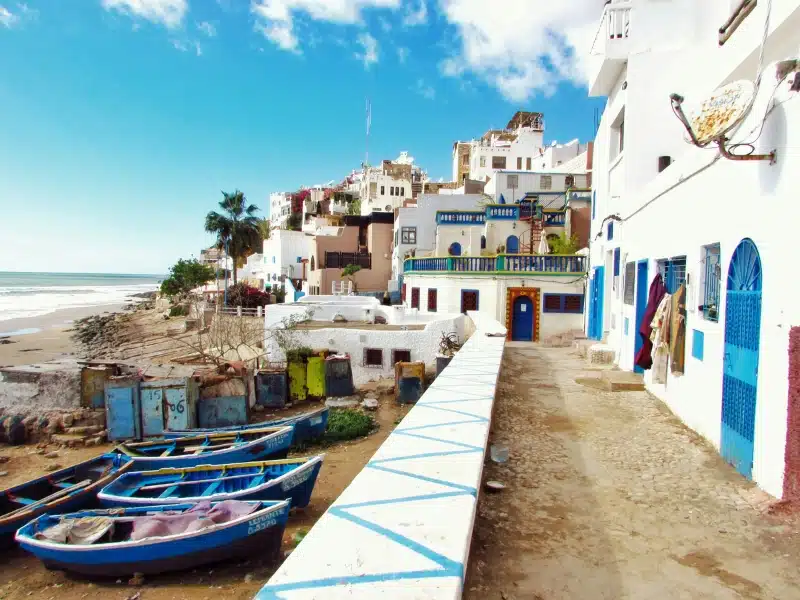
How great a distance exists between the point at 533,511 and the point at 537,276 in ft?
56.5

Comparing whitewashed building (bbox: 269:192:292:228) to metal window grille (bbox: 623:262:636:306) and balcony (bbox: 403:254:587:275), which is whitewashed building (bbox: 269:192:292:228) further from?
metal window grille (bbox: 623:262:636:306)

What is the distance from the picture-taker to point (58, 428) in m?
14.0

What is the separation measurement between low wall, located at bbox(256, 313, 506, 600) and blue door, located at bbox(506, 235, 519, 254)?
22.8m

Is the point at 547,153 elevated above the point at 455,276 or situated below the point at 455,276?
above

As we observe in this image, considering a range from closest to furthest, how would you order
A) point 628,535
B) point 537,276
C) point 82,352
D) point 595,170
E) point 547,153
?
point 628,535
point 595,170
point 537,276
point 82,352
point 547,153

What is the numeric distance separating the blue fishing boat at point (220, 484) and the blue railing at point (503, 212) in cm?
2075

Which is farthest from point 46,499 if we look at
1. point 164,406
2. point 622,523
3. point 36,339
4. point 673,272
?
point 36,339

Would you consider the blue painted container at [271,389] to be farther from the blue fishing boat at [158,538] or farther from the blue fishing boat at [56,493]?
the blue fishing boat at [158,538]

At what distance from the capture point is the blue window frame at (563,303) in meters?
20.7

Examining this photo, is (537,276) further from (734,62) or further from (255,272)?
(255,272)

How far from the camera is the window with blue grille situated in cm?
645

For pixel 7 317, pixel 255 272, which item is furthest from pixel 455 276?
pixel 7 317

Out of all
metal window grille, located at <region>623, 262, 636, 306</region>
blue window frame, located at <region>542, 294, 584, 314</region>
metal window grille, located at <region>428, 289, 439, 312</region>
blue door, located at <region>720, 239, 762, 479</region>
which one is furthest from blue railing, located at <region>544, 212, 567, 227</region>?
blue door, located at <region>720, 239, 762, 479</region>

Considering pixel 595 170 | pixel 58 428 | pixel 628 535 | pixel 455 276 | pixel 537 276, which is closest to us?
pixel 628 535
